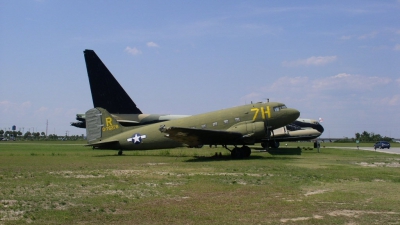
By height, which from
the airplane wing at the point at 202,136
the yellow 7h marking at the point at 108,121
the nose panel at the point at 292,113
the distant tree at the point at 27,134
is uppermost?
the distant tree at the point at 27,134

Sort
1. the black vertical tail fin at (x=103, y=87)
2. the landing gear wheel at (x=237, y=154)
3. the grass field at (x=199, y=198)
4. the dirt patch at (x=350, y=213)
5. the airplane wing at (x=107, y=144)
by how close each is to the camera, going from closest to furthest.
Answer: the grass field at (x=199, y=198) < the dirt patch at (x=350, y=213) < the landing gear wheel at (x=237, y=154) < the airplane wing at (x=107, y=144) < the black vertical tail fin at (x=103, y=87)

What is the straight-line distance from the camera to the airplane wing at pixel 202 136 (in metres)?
24.9

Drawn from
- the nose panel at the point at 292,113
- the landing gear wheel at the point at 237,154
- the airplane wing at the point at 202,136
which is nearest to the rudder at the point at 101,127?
the airplane wing at the point at 202,136

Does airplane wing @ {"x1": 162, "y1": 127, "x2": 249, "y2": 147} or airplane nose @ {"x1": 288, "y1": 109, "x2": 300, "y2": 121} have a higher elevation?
airplane nose @ {"x1": 288, "y1": 109, "x2": 300, "y2": 121}

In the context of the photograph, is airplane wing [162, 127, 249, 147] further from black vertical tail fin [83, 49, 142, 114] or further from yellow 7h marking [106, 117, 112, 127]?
black vertical tail fin [83, 49, 142, 114]

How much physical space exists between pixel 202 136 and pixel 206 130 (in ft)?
3.32

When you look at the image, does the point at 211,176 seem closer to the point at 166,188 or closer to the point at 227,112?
the point at 166,188

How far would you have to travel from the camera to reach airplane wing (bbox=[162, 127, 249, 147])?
982 inches

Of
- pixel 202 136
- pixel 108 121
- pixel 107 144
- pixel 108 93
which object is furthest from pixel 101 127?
pixel 202 136

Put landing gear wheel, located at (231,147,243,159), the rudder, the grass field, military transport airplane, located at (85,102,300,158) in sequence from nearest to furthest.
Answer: the grass field < military transport airplane, located at (85,102,300,158) < landing gear wheel, located at (231,147,243,159) < the rudder

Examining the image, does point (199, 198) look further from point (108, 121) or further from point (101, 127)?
point (101, 127)

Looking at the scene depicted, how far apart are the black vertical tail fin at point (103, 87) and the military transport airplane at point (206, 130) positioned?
22.4ft

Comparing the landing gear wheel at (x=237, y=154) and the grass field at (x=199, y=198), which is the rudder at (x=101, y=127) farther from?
the grass field at (x=199, y=198)

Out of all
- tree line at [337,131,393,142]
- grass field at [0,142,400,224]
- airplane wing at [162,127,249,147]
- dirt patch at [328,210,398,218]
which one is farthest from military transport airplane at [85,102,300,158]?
tree line at [337,131,393,142]
